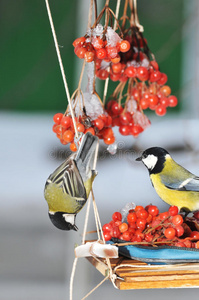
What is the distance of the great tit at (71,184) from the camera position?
948 mm

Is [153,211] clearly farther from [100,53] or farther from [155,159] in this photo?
[100,53]

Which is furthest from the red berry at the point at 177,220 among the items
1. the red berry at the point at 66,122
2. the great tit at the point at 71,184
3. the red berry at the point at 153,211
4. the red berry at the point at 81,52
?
the red berry at the point at 81,52

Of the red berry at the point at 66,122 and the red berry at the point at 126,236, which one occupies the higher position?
the red berry at the point at 66,122

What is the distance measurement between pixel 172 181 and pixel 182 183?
3 cm

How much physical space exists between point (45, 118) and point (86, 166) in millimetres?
4418

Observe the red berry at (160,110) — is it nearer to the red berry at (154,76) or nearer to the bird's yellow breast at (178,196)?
the red berry at (154,76)

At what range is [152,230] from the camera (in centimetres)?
110

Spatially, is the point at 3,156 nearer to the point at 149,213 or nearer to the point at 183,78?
the point at 183,78

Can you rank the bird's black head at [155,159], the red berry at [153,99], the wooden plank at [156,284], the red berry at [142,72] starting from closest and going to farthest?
the wooden plank at [156,284] < the bird's black head at [155,159] < the red berry at [142,72] < the red berry at [153,99]

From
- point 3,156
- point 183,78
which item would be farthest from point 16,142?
point 183,78

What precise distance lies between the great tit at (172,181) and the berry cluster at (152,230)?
6 centimetres

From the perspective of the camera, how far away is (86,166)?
97cm

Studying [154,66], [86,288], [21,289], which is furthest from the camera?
[21,289]

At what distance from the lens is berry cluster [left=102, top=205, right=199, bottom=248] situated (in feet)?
3.43
